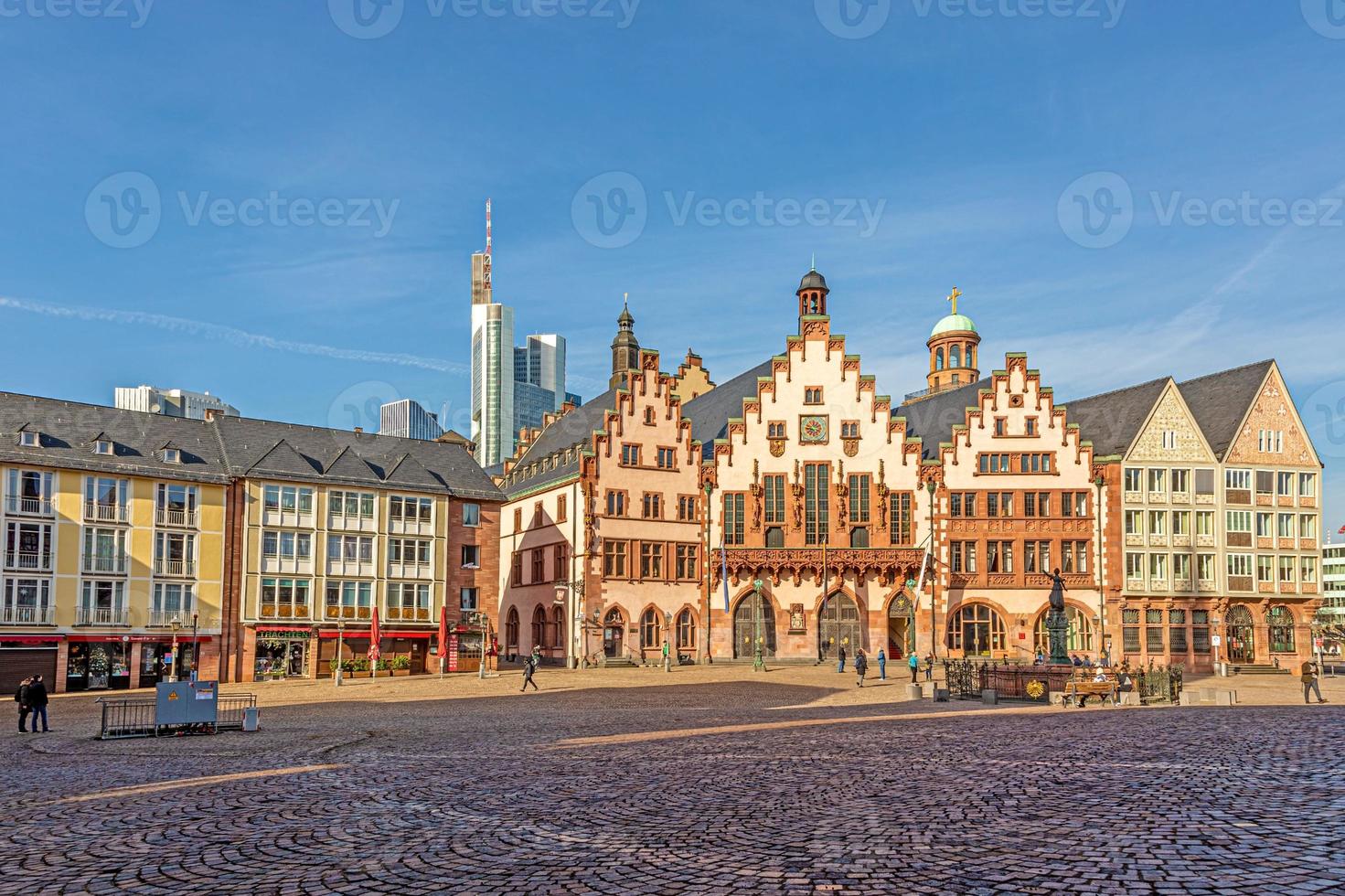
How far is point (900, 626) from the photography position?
76.2 m

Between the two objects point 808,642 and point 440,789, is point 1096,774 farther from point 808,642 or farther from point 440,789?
point 808,642

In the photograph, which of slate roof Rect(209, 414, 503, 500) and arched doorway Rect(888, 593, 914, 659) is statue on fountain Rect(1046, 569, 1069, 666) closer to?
arched doorway Rect(888, 593, 914, 659)

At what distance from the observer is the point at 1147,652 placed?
243ft

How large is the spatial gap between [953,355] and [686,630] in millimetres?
51503

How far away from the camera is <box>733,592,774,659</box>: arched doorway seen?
73.2m

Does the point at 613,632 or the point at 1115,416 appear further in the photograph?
the point at 1115,416

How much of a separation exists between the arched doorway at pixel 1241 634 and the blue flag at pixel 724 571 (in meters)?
31.5

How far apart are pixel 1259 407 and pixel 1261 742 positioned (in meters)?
57.4

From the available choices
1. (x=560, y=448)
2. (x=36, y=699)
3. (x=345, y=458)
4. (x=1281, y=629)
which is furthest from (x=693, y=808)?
(x=1281, y=629)

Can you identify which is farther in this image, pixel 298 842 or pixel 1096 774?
pixel 1096 774

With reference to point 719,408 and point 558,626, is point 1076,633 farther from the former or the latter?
point 558,626

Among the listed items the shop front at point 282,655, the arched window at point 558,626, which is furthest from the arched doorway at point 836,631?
the shop front at point 282,655

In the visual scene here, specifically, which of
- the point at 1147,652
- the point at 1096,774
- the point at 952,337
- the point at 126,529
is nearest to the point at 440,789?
the point at 1096,774

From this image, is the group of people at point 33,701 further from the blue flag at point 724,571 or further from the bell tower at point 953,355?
the bell tower at point 953,355
